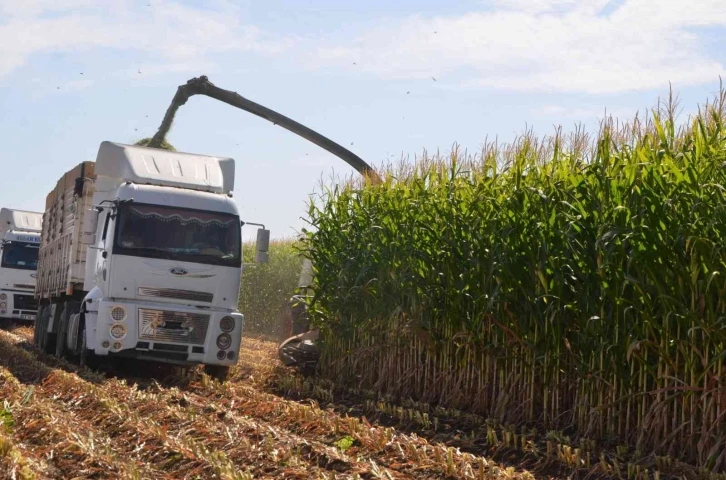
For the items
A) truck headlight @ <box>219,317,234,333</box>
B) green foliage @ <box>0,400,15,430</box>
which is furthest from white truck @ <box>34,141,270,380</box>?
green foliage @ <box>0,400,15,430</box>

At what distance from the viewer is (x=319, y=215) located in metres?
16.5

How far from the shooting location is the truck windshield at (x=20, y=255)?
28.0m

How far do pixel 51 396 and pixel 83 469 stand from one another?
5177 mm

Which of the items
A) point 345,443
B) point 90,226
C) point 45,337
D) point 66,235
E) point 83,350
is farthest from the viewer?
point 45,337

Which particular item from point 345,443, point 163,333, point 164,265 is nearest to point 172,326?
point 163,333

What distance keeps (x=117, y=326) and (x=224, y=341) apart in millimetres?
1518

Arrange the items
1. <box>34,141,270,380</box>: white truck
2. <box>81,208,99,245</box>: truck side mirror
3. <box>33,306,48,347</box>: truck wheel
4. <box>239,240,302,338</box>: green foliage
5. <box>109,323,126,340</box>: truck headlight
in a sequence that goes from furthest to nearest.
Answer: <box>239,240,302,338</box>: green foliage, <box>33,306,48,347</box>: truck wheel, <box>81,208,99,245</box>: truck side mirror, <box>34,141,270,380</box>: white truck, <box>109,323,126,340</box>: truck headlight

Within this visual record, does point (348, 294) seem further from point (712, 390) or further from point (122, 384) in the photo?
point (712, 390)

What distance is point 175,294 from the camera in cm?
1522

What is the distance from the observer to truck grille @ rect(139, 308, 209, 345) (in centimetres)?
1510

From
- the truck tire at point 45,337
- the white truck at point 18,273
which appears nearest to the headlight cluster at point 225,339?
the truck tire at point 45,337

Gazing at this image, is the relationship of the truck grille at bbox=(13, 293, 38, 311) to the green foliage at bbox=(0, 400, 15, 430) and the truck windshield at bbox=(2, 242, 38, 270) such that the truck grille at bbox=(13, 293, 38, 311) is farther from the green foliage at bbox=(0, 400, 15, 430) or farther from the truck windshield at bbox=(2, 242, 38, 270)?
the green foliage at bbox=(0, 400, 15, 430)

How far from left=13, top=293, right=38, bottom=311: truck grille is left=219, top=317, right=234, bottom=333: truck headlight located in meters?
14.4

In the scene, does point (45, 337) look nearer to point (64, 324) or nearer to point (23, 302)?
point (64, 324)
